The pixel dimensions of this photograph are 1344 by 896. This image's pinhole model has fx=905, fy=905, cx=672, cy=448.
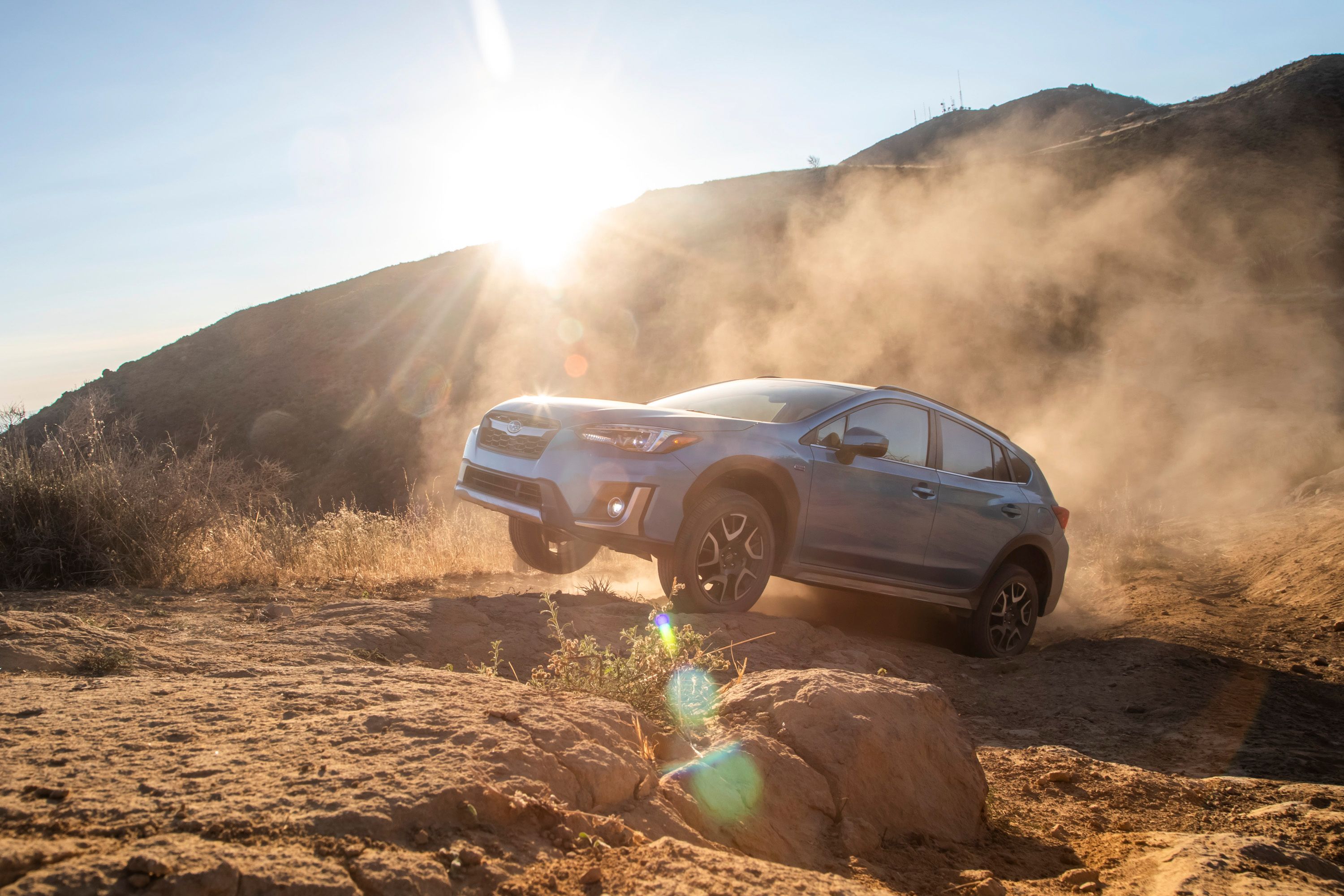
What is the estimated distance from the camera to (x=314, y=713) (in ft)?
9.27

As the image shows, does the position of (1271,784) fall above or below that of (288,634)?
below

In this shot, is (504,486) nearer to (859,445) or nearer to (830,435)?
(830,435)

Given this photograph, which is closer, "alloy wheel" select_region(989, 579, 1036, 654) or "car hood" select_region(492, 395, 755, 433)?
"car hood" select_region(492, 395, 755, 433)

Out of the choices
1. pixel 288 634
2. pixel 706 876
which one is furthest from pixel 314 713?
pixel 288 634

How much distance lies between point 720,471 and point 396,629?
2.06 meters

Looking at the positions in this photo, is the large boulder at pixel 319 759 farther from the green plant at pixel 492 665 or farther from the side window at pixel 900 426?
the side window at pixel 900 426

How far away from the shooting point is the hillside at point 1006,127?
63469mm

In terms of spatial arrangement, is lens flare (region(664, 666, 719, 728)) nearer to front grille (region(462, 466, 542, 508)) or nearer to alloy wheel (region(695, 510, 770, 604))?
alloy wheel (region(695, 510, 770, 604))

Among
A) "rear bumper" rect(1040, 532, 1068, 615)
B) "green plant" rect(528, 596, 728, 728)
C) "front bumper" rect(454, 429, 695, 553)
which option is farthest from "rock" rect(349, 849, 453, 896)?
"rear bumper" rect(1040, 532, 1068, 615)

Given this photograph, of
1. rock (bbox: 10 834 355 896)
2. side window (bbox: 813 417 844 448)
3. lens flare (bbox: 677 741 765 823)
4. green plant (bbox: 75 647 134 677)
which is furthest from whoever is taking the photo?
side window (bbox: 813 417 844 448)

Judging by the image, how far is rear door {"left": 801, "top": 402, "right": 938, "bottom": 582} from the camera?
233 inches

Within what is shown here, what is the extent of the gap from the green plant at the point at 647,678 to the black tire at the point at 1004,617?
150 inches

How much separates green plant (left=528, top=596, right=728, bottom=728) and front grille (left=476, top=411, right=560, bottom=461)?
82.0 inches

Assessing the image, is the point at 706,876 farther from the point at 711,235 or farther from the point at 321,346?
the point at 321,346
